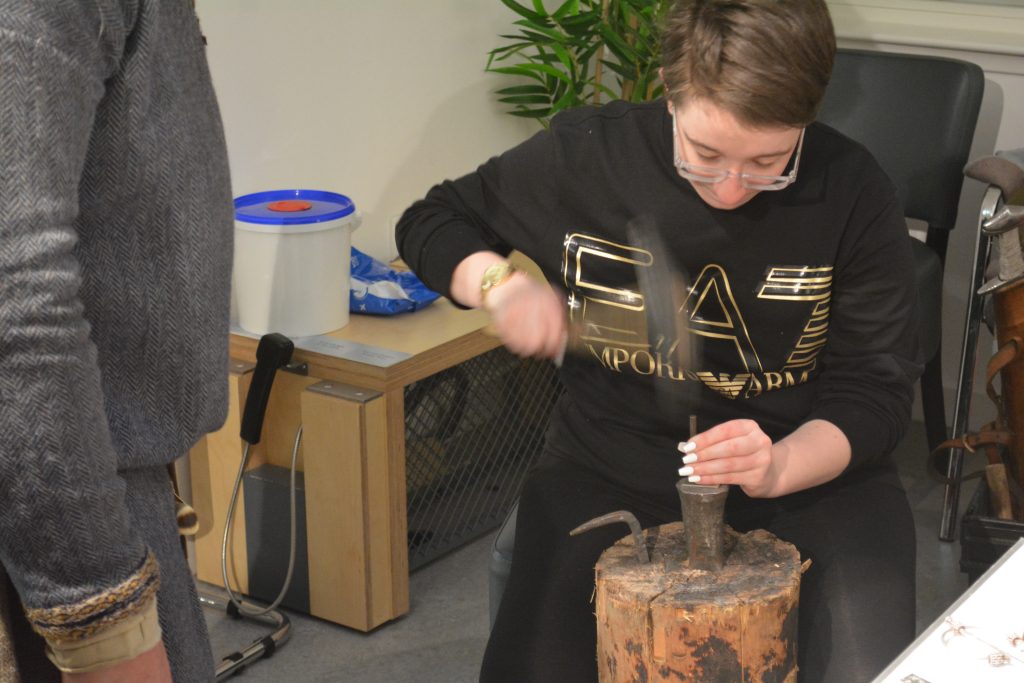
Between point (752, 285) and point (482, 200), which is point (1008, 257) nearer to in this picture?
point (752, 285)

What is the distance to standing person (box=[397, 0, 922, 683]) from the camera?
1.43 metres

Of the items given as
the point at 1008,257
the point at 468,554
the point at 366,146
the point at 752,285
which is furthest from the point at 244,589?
the point at 1008,257

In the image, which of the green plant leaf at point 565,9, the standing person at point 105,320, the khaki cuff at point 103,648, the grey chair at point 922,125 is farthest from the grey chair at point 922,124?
the khaki cuff at point 103,648

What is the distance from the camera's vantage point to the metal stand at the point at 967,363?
251cm

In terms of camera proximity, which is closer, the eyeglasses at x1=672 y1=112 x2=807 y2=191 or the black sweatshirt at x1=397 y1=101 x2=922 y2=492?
the eyeglasses at x1=672 y1=112 x2=807 y2=191

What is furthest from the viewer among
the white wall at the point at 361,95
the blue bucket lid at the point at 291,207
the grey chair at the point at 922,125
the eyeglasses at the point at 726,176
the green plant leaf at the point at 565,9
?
the green plant leaf at the point at 565,9

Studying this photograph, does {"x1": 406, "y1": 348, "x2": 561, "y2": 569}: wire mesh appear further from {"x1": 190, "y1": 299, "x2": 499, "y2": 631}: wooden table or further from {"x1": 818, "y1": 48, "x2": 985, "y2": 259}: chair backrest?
{"x1": 818, "y1": 48, "x2": 985, "y2": 259}: chair backrest

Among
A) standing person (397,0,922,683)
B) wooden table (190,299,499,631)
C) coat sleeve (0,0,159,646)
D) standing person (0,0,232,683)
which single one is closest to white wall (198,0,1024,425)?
wooden table (190,299,499,631)

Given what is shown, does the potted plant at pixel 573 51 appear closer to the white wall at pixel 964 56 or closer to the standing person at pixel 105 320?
the white wall at pixel 964 56

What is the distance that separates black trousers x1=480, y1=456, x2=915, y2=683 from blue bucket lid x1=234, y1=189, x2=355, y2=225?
0.97m

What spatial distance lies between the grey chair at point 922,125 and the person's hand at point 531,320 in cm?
160

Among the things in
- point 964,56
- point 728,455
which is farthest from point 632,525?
point 964,56

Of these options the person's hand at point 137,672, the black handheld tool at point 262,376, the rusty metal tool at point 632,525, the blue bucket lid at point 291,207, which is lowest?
the black handheld tool at point 262,376

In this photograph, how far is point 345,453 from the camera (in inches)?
94.1
